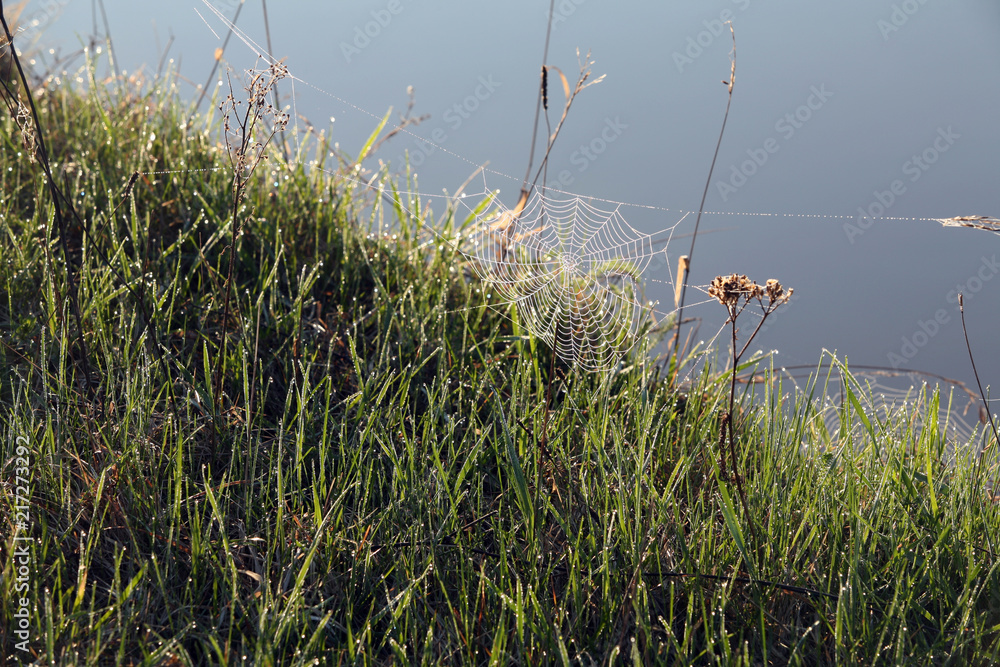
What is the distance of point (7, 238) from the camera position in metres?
2.75

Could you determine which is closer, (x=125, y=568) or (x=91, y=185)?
(x=125, y=568)

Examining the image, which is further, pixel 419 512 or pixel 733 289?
pixel 419 512

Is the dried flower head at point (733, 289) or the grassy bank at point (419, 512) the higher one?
the dried flower head at point (733, 289)

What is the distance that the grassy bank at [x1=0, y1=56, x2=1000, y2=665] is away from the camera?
62.2 inches

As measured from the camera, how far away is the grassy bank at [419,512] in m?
1.58

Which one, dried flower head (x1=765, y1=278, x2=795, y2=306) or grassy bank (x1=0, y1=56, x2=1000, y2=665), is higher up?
dried flower head (x1=765, y1=278, x2=795, y2=306)

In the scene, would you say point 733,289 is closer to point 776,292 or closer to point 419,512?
point 776,292

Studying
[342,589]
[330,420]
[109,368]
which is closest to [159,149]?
[109,368]

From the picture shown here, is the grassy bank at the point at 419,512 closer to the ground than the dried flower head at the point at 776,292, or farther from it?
closer to the ground

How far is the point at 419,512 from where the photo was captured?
1828 millimetres

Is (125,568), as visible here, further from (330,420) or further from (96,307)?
(96,307)

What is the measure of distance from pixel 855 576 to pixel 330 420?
5.08ft

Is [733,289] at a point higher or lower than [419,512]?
higher

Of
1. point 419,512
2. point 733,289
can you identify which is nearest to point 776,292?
point 733,289
